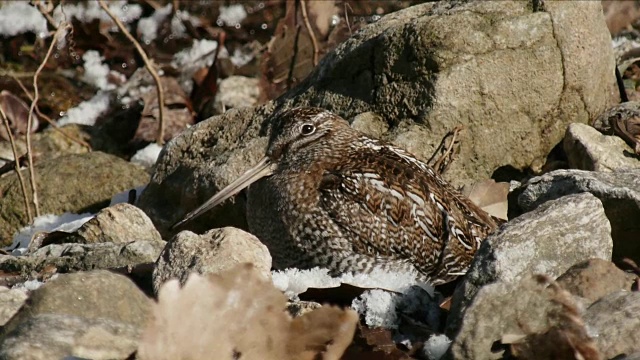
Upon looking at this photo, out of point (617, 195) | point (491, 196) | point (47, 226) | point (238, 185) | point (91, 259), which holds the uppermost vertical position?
point (617, 195)

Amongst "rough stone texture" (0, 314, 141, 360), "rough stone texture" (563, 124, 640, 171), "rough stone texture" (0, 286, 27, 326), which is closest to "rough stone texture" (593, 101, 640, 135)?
"rough stone texture" (563, 124, 640, 171)

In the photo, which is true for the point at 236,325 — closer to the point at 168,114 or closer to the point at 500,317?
the point at 500,317

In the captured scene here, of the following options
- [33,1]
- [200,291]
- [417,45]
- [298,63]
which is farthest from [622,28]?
[200,291]

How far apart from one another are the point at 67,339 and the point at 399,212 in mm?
2566

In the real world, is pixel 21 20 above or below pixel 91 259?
below

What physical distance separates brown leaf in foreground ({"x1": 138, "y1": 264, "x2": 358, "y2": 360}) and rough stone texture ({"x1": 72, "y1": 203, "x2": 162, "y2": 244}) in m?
2.63

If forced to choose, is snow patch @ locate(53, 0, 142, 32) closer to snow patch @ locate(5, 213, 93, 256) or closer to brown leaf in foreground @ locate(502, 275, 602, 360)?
snow patch @ locate(5, 213, 93, 256)

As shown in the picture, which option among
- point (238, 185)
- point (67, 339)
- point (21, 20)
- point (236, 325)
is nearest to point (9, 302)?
point (67, 339)

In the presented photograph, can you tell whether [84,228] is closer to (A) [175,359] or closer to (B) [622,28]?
(A) [175,359]

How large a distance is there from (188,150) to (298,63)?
1.97 m

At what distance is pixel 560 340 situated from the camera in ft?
12.8

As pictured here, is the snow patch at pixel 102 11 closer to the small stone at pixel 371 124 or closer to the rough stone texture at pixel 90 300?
the small stone at pixel 371 124

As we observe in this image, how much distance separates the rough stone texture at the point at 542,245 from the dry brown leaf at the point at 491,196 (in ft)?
5.72

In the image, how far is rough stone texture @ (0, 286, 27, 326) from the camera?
4523mm
